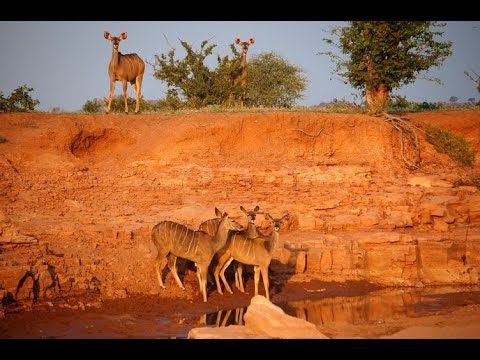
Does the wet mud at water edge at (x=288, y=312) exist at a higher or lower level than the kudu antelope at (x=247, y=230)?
lower

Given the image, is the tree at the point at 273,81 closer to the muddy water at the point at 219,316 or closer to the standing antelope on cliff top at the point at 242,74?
the standing antelope on cliff top at the point at 242,74

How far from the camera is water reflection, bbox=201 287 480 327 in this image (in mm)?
14383

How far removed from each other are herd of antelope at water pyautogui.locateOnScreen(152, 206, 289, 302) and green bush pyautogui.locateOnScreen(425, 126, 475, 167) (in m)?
9.60

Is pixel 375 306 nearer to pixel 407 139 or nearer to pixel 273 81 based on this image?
pixel 407 139

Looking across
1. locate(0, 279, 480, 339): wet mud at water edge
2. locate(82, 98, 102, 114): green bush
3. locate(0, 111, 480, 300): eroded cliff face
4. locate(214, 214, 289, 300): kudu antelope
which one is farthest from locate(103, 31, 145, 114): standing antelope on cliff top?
locate(0, 279, 480, 339): wet mud at water edge

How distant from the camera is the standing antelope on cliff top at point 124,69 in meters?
22.8

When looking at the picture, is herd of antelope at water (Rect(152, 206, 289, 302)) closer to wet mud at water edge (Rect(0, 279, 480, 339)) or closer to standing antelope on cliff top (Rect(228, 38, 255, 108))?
wet mud at water edge (Rect(0, 279, 480, 339))

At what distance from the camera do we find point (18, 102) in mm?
23156

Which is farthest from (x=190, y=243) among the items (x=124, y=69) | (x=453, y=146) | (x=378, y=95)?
(x=378, y=95)

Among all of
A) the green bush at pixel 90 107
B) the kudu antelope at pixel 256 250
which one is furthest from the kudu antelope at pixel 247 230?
the green bush at pixel 90 107

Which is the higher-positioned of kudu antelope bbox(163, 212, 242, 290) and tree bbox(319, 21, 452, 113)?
tree bbox(319, 21, 452, 113)

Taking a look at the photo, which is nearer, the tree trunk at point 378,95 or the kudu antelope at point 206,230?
the kudu antelope at point 206,230
